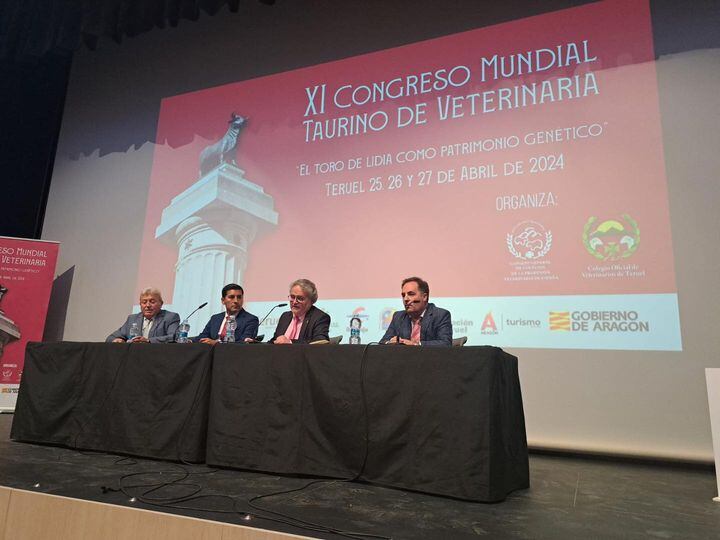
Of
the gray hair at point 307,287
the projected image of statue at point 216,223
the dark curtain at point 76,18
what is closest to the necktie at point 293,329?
the gray hair at point 307,287

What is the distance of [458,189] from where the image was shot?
3.73 meters

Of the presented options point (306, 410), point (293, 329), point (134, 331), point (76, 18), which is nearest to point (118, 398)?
point (134, 331)

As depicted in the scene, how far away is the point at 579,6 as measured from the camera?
3.61 metres

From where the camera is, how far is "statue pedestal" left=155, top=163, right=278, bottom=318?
171 inches

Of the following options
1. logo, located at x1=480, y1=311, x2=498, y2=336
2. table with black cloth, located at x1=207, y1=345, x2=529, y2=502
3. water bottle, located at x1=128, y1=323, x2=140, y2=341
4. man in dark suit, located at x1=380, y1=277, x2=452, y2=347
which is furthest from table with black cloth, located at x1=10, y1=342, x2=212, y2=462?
logo, located at x1=480, y1=311, x2=498, y2=336

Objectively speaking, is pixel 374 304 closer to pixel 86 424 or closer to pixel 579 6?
pixel 86 424

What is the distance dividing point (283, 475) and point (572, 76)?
3.00 meters

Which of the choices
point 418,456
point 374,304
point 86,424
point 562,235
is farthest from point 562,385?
point 86,424

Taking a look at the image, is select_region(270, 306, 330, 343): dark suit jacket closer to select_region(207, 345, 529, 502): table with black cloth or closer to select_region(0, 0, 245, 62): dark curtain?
select_region(207, 345, 529, 502): table with black cloth

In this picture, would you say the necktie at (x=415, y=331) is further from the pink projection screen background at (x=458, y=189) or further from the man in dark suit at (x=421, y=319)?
the pink projection screen background at (x=458, y=189)

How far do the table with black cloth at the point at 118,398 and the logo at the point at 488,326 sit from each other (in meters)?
1.80

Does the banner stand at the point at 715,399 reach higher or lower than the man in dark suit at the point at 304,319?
lower

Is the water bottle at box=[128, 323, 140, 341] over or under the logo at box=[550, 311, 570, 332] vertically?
under

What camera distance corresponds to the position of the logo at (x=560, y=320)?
3352mm
